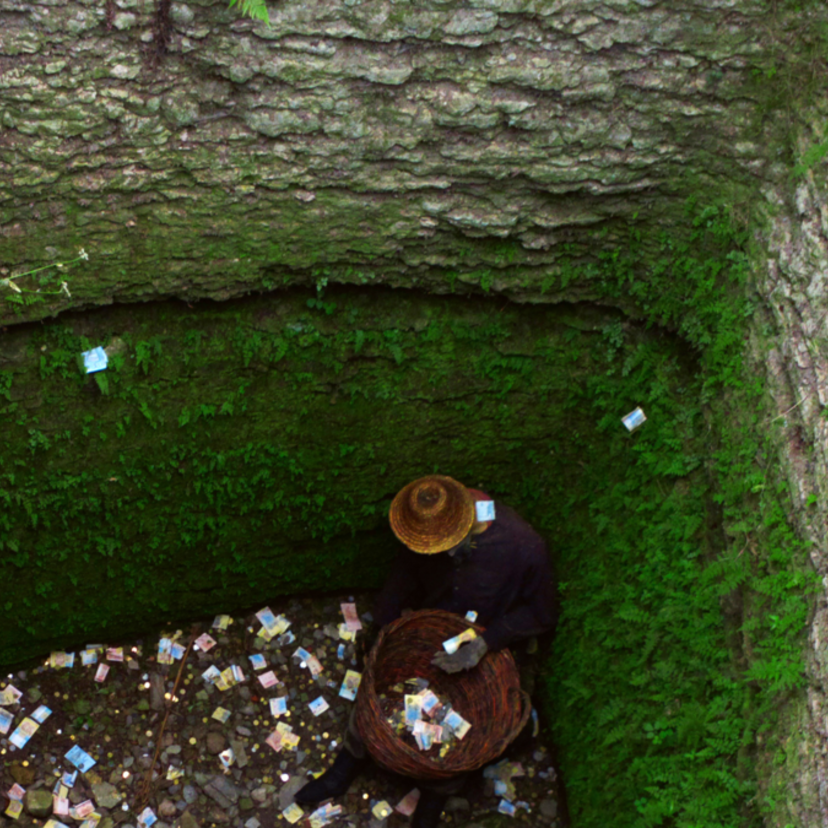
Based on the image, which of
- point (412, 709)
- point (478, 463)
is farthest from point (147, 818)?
point (478, 463)

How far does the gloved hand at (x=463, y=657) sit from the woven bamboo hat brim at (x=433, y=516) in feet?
2.38

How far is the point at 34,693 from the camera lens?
5.30 metres

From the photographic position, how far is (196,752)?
5238 mm

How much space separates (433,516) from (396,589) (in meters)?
0.90

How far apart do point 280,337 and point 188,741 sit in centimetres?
272

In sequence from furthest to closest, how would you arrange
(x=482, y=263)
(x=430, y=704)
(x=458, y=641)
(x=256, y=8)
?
(x=430, y=704)
(x=458, y=641)
(x=482, y=263)
(x=256, y=8)

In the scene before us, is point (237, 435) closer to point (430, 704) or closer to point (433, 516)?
point (433, 516)

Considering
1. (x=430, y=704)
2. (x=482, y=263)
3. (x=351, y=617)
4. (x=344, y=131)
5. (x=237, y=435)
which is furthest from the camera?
(x=351, y=617)

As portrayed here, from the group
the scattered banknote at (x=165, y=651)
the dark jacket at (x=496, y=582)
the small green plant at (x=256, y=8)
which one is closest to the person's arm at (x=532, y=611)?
the dark jacket at (x=496, y=582)

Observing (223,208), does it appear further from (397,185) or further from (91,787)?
(91,787)

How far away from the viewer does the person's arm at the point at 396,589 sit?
538cm

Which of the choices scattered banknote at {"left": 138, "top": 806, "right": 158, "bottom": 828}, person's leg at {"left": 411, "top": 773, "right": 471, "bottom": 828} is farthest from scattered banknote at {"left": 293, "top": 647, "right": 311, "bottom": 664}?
scattered banknote at {"left": 138, "top": 806, "right": 158, "bottom": 828}

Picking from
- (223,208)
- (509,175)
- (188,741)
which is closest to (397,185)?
(509,175)

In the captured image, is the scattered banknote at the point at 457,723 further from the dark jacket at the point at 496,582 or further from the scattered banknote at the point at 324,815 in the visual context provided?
the scattered banknote at the point at 324,815
